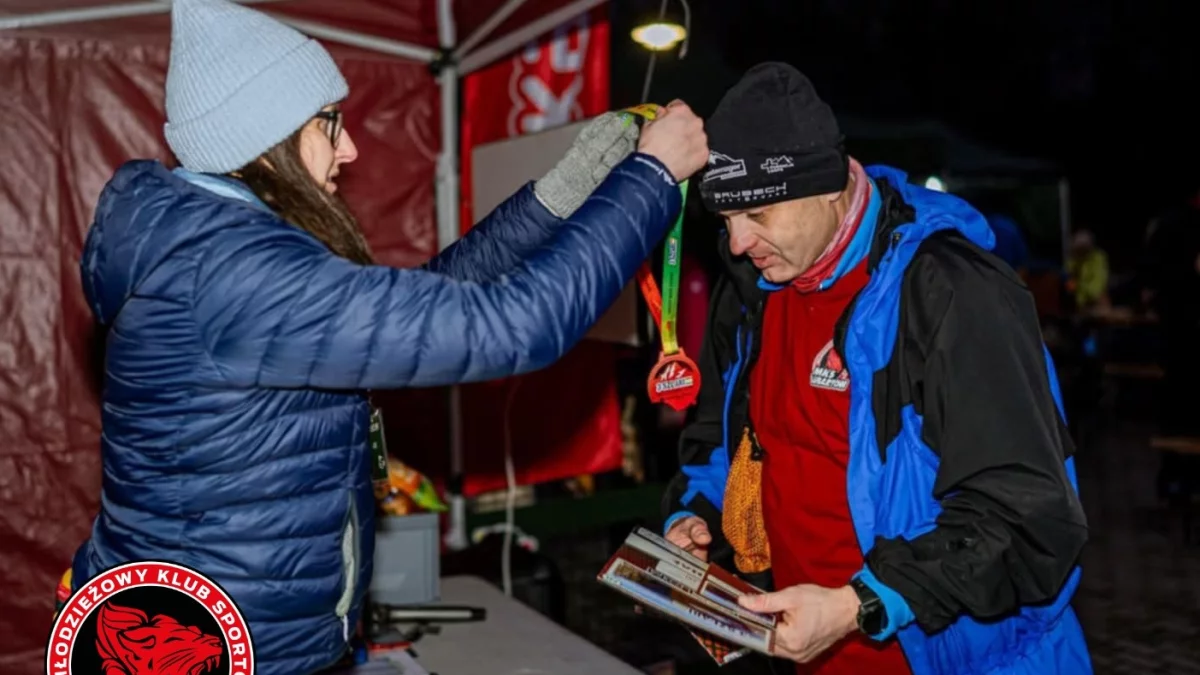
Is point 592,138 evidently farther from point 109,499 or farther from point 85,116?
point 85,116

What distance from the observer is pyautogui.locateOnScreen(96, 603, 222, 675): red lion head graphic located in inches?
63.6

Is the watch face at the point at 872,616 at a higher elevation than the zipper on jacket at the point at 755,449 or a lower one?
lower

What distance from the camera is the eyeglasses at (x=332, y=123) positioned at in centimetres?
174

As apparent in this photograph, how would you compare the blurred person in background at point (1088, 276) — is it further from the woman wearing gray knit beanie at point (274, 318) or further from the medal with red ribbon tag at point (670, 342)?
the woman wearing gray knit beanie at point (274, 318)

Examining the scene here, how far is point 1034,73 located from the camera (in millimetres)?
22938

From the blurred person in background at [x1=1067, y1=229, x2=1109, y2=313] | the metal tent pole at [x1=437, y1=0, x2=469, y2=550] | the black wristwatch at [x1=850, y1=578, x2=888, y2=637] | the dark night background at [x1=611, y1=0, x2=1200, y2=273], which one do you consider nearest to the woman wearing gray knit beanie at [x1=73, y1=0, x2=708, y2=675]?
the black wristwatch at [x1=850, y1=578, x2=888, y2=637]

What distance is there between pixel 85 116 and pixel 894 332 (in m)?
3.22

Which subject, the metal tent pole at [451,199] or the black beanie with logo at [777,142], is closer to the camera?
the black beanie with logo at [777,142]

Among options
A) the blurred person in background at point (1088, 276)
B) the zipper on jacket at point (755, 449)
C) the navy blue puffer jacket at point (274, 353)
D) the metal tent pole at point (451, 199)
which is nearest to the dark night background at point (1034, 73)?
the blurred person in background at point (1088, 276)

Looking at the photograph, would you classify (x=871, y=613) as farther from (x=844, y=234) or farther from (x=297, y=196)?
(x=297, y=196)

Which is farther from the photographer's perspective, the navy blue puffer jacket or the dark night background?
the dark night background

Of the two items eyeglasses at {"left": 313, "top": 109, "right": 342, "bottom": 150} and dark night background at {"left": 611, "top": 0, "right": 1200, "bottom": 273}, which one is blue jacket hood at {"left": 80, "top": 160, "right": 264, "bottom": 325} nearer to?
eyeglasses at {"left": 313, "top": 109, "right": 342, "bottom": 150}

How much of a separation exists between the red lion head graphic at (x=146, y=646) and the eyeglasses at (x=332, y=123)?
2.65 ft

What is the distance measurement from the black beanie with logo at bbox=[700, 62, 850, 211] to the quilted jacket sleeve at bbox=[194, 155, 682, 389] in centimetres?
49
